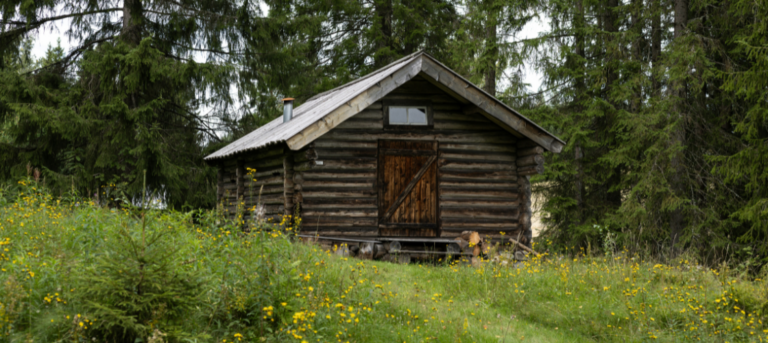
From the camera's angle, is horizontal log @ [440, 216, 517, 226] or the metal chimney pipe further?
the metal chimney pipe

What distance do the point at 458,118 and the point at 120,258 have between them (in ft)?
32.3

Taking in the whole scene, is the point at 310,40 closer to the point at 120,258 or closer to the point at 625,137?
the point at 625,137

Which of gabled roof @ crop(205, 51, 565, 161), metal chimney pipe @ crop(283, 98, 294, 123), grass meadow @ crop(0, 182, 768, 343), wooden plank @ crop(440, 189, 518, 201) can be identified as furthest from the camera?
metal chimney pipe @ crop(283, 98, 294, 123)

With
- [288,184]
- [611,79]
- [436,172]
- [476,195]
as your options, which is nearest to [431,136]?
[436,172]

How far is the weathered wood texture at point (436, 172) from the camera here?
12.5 m

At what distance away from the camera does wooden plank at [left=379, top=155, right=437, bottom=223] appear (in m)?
12.7

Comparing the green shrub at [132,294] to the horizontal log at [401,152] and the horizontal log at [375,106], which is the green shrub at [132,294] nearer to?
the horizontal log at [401,152]

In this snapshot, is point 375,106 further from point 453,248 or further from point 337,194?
point 453,248

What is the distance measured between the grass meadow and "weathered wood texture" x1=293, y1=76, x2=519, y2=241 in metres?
3.53

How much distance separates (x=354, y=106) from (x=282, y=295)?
682 centimetres

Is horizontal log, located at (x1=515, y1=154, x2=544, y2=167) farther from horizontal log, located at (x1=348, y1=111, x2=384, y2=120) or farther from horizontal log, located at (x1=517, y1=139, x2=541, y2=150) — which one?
horizontal log, located at (x1=348, y1=111, x2=384, y2=120)

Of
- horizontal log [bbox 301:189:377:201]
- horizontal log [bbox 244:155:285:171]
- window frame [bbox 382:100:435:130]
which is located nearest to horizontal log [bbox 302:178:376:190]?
horizontal log [bbox 301:189:377:201]

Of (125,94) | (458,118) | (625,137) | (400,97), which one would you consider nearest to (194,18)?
(125,94)

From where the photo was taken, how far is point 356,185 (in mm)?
12688
